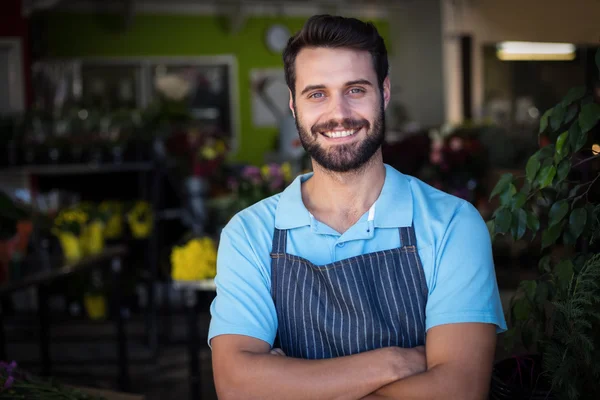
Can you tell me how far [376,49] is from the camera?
5.20 ft

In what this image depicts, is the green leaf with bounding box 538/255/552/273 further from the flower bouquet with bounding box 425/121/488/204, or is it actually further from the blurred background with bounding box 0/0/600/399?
the flower bouquet with bounding box 425/121/488/204

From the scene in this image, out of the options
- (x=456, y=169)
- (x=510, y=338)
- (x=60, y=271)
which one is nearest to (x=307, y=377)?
(x=510, y=338)

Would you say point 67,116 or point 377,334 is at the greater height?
point 67,116

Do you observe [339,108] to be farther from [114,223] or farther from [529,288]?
[114,223]

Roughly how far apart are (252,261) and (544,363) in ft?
2.01

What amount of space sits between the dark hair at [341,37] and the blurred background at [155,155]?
56 cm

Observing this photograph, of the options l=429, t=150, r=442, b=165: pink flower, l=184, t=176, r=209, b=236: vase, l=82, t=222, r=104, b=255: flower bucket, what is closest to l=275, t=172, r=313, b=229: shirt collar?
A: l=82, t=222, r=104, b=255: flower bucket

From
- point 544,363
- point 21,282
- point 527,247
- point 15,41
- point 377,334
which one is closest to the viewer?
point 544,363

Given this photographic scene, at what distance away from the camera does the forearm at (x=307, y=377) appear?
140 cm

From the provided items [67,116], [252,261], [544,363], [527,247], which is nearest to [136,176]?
[67,116]

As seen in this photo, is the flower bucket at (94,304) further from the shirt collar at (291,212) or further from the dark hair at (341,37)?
the dark hair at (341,37)

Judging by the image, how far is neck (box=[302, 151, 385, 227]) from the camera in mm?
1625

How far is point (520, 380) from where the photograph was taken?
1457mm

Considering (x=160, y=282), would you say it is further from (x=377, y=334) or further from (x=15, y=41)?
(x=377, y=334)
